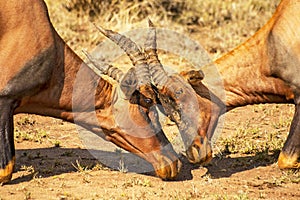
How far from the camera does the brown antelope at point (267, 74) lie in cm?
866

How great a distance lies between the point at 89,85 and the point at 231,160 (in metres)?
1.98

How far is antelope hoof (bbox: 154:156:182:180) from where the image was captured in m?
8.15

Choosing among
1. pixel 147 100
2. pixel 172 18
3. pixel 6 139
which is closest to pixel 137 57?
pixel 147 100

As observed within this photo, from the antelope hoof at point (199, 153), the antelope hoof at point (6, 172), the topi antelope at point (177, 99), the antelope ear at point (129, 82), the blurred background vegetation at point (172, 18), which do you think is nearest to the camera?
the antelope hoof at point (6, 172)

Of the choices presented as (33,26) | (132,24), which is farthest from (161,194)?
(132,24)

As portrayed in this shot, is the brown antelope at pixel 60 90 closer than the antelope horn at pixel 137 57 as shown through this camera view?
Yes

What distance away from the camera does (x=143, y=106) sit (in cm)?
827

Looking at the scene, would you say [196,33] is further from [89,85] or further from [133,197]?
[133,197]

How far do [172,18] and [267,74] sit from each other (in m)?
7.31

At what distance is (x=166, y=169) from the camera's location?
8.16 meters

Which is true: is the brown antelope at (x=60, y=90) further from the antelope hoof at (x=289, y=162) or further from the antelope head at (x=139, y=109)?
the antelope hoof at (x=289, y=162)

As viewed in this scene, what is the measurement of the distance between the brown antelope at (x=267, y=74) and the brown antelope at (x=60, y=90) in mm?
761

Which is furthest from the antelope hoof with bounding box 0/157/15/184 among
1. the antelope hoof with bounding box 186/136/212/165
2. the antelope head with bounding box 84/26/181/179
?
the antelope hoof with bounding box 186/136/212/165

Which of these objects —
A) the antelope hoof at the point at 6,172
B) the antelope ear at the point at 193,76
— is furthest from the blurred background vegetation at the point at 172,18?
the antelope hoof at the point at 6,172
